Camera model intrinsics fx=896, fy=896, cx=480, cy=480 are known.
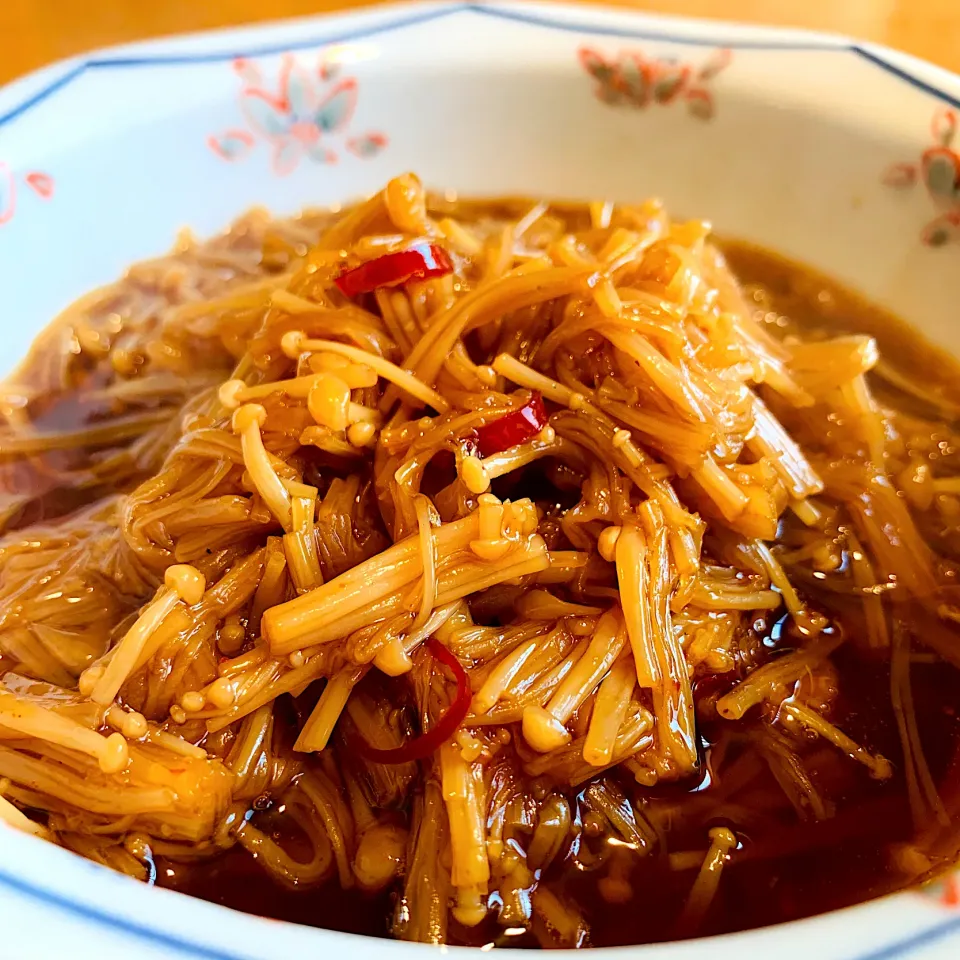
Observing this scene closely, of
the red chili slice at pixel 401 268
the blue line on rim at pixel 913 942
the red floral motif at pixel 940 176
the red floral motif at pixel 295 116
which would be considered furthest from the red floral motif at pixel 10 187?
the blue line on rim at pixel 913 942

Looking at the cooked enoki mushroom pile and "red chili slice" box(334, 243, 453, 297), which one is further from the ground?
"red chili slice" box(334, 243, 453, 297)

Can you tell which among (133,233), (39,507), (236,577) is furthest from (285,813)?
(133,233)

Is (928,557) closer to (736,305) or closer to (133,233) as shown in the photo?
(736,305)

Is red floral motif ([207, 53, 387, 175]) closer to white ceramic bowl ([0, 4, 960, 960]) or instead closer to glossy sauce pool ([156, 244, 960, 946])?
white ceramic bowl ([0, 4, 960, 960])

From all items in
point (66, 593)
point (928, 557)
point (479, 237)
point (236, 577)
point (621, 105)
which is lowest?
point (928, 557)

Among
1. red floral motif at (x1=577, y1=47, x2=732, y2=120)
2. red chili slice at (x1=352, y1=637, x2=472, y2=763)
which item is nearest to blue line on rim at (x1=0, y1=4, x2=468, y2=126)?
red floral motif at (x1=577, y1=47, x2=732, y2=120)

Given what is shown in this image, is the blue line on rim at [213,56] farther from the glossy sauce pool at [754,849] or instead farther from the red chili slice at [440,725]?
the glossy sauce pool at [754,849]

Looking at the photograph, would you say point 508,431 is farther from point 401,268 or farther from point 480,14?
point 480,14
